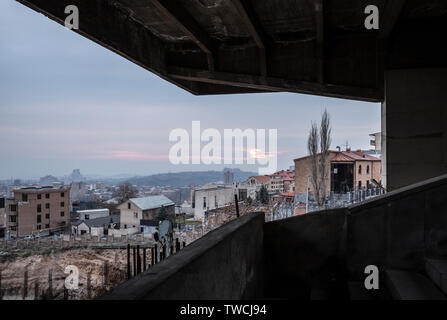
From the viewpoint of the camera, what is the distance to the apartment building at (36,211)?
58.2 m

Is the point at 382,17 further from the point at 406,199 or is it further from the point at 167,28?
the point at 167,28

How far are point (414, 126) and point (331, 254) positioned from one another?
10.2ft

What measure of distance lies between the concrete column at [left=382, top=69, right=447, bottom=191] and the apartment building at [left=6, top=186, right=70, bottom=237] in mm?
63794

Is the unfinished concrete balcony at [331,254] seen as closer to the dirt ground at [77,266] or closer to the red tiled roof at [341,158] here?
the dirt ground at [77,266]

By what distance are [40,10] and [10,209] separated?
6768cm

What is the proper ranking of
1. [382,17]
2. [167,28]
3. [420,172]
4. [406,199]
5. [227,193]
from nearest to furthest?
[406,199] < [382,17] < [420,172] < [167,28] < [227,193]

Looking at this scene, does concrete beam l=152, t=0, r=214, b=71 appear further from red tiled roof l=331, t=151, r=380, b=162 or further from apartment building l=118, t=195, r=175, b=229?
apartment building l=118, t=195, r=175, b=229

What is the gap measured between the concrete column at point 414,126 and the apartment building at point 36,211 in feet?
209

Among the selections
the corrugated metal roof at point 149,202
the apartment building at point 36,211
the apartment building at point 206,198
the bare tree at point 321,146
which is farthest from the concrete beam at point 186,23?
the apartment building at point 36,211

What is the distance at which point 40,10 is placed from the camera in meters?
3.96

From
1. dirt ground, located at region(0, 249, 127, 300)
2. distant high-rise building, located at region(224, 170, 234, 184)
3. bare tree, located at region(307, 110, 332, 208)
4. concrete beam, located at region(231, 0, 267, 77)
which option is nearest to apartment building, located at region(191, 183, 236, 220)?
distant high-rise building, located at region(224, 170, 234, 184)

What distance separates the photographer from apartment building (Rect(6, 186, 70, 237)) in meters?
58.2

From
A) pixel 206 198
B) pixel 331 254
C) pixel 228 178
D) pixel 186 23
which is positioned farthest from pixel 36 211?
pixel 331 254
